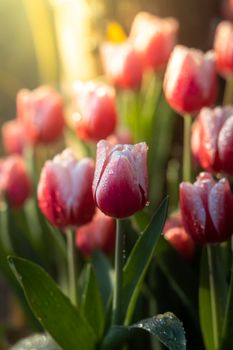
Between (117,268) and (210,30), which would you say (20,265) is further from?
(210,30)

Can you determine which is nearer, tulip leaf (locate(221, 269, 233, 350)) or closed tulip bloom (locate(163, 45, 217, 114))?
tulip leaf (locate(221, 269, 233, 350))

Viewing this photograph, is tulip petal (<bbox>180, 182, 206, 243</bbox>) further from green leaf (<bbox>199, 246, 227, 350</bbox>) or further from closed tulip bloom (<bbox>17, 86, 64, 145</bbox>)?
closed tulip bloom (<bbox>17, 86, 64, 145</bbox>)

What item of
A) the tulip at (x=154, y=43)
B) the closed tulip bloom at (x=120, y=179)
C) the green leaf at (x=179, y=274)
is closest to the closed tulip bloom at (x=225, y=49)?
the tulip at (x=154, y=43)

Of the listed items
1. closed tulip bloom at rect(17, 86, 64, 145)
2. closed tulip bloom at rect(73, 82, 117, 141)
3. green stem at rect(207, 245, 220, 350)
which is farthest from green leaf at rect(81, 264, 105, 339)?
closed tulip bloom at rect(17, 86, 64, 145)

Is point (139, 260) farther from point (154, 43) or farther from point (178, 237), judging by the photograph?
point (154, 43)

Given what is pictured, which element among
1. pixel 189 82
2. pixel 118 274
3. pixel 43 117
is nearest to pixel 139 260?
pixel 118 274
